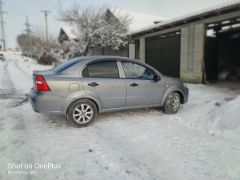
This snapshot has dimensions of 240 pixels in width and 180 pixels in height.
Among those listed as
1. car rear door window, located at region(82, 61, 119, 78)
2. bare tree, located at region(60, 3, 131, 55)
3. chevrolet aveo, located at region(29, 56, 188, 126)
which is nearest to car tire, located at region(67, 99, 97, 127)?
chevrolet aveo, located at region(29, 56, 188, 126)

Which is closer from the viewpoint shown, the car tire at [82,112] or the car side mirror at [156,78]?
the car tire at [82,112]

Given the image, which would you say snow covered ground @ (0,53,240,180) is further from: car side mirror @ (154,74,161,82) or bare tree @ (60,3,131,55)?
bare tree @ (60,3,131,55)

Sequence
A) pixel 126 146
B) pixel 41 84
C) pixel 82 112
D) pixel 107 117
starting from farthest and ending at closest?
pixel 107 117 → pixel 82 112 → pixel 41 84 → pixel 126 146

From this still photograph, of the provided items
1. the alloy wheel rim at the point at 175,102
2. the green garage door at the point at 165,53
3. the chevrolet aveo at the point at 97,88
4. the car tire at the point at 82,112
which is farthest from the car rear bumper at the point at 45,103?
the green garage door at the point at 165,53

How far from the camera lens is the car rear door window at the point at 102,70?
4.38 m

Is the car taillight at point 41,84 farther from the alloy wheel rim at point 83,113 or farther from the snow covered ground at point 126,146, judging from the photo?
the snow covered ground at point 126,146

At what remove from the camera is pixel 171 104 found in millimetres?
5340

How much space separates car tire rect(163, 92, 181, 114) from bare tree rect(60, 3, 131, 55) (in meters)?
13.0

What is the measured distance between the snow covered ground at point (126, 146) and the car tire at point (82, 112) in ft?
Result: 0.52

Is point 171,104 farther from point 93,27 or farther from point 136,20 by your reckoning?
point 136,20

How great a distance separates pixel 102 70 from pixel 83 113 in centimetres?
107

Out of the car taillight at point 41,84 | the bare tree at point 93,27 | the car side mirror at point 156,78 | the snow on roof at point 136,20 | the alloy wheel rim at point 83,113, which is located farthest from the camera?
the snow on roof at point 136,20

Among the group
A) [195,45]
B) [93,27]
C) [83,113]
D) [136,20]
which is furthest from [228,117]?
[136,20]

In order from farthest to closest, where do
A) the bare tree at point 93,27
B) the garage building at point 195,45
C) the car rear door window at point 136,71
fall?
the bare tree at point 93,27
the garage building at point 195,45
the car rear door window at point 136,71
